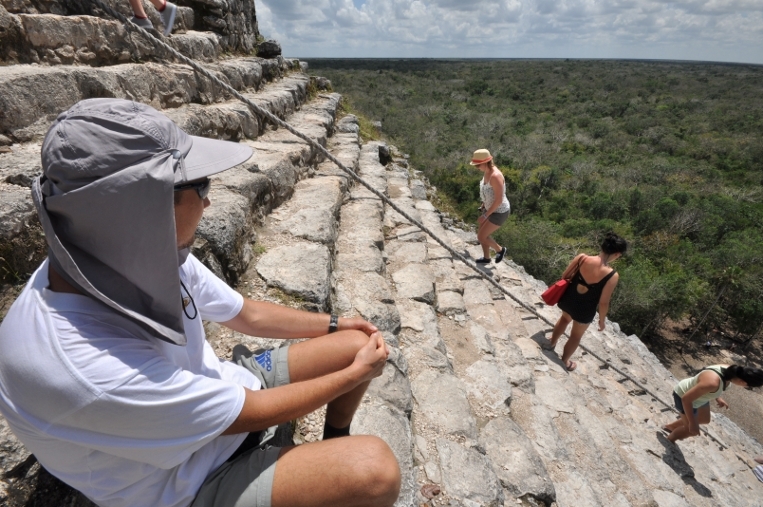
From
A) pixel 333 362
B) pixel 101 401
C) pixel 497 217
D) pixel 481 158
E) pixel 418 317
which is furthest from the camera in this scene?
pixel 497 217

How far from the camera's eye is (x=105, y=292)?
88cm

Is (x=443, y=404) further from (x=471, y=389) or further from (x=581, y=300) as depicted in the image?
(x=581, y=300)

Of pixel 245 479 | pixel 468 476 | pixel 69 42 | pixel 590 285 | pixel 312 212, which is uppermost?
pixel 69 42

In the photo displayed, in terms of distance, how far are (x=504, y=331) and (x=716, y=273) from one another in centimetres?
→ 1201

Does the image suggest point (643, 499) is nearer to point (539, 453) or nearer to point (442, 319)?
point (539, 453)

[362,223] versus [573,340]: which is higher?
[362,223]

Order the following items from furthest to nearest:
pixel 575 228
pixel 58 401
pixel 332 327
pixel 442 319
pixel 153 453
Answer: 1. pixel 575 228
2. pixel 442 319
3. pixel 332 327
4. pixel 153 453
5. pixel 58 401

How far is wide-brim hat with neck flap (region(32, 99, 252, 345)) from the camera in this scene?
32.5 inches

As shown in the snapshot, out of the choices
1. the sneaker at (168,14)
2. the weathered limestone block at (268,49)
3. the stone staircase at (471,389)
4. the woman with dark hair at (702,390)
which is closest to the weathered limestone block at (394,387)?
the stone staircase at (471,389)

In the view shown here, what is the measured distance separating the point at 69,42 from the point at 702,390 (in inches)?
223

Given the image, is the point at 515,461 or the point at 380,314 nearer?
the point at 515,461

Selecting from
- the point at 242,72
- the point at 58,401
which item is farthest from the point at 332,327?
the point at 242,72

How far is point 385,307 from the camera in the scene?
303 cm

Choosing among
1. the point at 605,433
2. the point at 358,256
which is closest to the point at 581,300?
the point at 605,433
